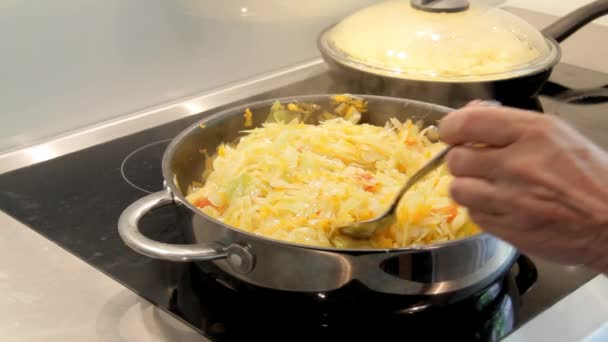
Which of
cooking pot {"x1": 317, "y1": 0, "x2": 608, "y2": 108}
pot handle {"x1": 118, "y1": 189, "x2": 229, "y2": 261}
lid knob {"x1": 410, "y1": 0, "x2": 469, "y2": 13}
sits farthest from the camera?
lid knob {"x1": 410, "y1": 0, "x2": 469, "y2": 13}

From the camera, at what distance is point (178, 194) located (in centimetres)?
67

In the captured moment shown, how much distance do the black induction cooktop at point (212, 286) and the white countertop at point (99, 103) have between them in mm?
18

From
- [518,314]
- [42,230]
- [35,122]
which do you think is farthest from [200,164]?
[518,314]

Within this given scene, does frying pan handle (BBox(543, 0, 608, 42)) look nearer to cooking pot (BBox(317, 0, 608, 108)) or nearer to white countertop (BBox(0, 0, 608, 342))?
cooking pot (BBox(317, 0, 608, 108))

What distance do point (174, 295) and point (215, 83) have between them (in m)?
0.63

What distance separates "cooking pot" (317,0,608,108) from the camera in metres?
1.11

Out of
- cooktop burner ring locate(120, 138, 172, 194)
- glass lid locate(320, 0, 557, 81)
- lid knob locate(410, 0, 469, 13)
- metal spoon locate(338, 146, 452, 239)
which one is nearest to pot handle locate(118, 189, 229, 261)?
metal spoon locate(338, 146, 452, 239)

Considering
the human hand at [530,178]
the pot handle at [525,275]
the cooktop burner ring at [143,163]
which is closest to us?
the human hand at [530,178]

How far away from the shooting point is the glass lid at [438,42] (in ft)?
3.73

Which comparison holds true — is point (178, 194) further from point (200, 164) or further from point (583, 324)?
point (583, 324)

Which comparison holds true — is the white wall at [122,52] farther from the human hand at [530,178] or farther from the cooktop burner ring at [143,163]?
the human hand at [530,178]

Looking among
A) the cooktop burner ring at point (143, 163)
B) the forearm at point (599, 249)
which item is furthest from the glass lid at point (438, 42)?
the forearm at point (599, 249)

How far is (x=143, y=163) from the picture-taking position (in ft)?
3.37

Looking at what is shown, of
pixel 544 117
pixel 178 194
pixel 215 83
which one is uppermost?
pixel 544 117
